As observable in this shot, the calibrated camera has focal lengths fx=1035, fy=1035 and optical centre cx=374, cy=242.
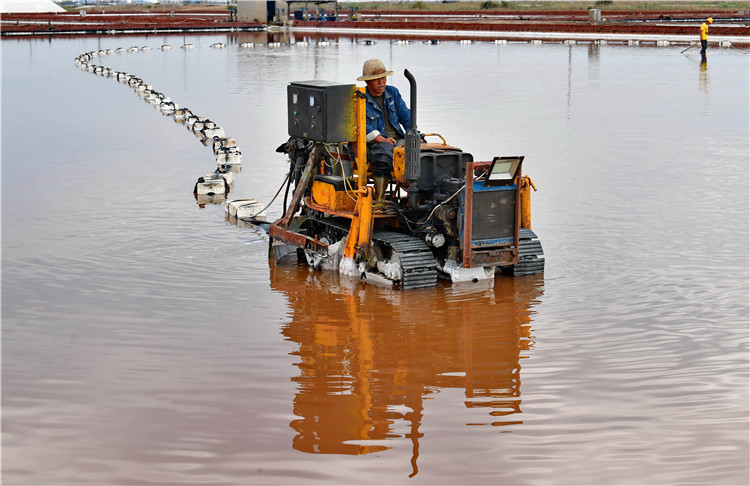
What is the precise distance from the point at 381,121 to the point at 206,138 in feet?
37.0

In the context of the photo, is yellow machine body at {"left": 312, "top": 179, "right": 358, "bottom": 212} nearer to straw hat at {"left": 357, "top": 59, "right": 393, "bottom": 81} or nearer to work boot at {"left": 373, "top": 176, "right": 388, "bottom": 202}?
work boot at {"left": 373, "top": 176, "right": 388, "bottom": 202}

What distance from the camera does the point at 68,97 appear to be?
1209 inches

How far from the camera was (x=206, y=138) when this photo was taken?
70.7 ft

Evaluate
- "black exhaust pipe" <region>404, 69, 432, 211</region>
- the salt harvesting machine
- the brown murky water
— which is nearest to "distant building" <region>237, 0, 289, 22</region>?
the brown murky water

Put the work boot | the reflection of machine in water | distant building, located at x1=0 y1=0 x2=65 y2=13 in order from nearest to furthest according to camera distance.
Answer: the reflection of machine in water
the work boot
distant building, located at x1=0 y1=0 x2=65 y2=13

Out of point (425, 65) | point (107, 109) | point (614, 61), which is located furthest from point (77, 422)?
point (614, 61)

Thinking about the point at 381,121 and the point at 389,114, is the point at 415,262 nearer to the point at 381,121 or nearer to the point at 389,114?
the point at 381,121

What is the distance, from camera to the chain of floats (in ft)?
50.6

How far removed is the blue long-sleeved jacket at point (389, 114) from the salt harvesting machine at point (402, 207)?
0.58 ft

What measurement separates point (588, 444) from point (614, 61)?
1416 inches

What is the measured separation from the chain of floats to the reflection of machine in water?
176 inches

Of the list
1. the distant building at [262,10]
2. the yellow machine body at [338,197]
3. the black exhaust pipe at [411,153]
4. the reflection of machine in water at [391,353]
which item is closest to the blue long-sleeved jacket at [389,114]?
the yellow machine body at [338,197]

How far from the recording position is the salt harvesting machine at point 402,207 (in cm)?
991

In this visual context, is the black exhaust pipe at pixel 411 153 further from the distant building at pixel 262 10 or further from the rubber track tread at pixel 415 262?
the distant building at pixel 262 10
